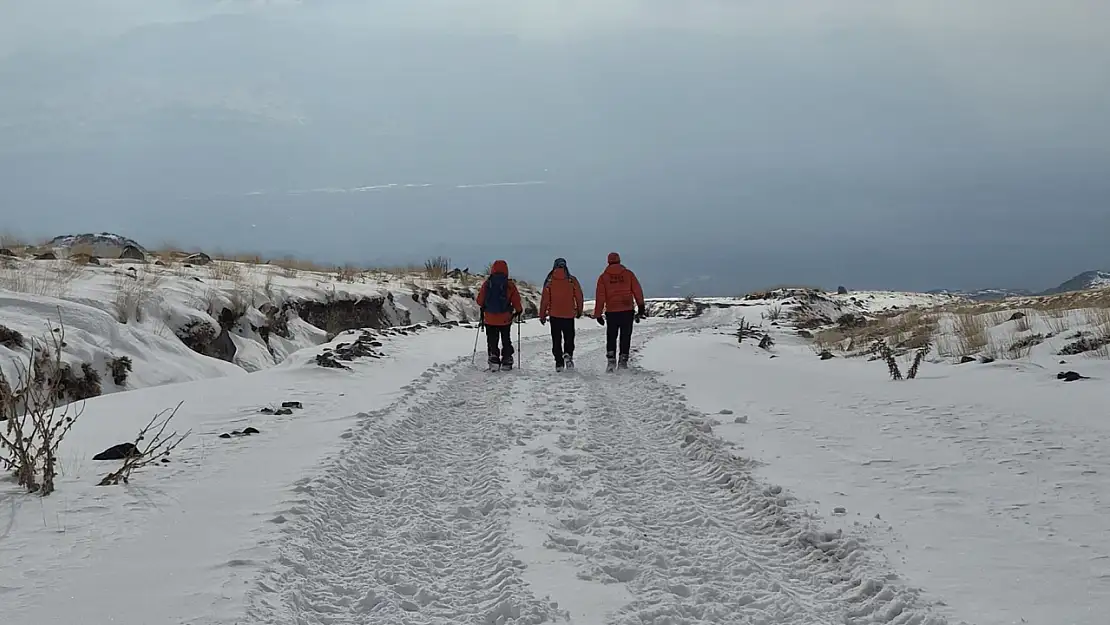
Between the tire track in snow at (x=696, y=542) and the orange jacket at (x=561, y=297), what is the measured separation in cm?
686

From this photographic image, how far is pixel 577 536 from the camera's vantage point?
5.07m

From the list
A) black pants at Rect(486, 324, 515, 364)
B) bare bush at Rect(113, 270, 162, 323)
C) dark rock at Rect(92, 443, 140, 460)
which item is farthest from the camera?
black pants at Rect(486, 324, 515, 364)

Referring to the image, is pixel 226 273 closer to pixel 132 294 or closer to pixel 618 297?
pixel 132 294

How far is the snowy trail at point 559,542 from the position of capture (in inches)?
159

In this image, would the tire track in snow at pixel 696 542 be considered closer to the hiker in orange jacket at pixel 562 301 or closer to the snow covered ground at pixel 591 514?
the snow covered ground at pixel 591 514

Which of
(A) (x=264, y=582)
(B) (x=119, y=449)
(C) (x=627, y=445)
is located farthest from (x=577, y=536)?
(B) (x=119, y=449)

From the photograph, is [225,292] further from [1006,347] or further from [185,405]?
[1006,347]

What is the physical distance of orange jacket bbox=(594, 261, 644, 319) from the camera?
572 inches

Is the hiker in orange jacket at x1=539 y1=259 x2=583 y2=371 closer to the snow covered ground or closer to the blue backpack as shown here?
the blue backpack

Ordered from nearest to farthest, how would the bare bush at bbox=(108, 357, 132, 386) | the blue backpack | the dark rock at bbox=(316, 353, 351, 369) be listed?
1. the bare bush at bbox=(108, 357, 132, 386)
2. the dark rock at bbox=(316, 353, 351, 369)
3. the blue backpack

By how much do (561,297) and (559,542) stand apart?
9.84 m

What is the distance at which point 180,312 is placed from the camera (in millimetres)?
14164

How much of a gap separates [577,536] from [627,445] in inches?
98.5

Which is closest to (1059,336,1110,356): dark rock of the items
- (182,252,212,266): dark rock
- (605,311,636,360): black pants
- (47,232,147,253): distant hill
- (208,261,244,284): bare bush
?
(605,311,636,360): black pants
